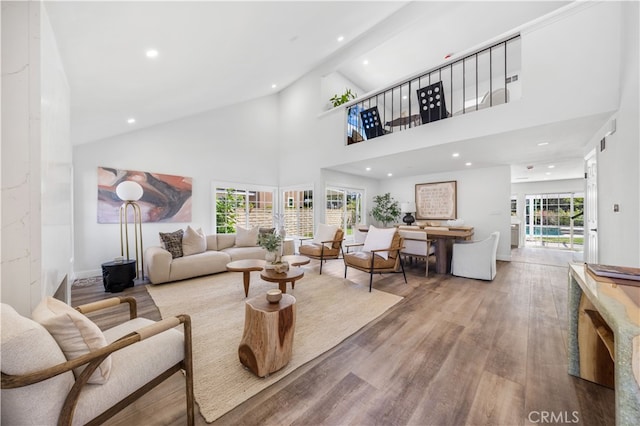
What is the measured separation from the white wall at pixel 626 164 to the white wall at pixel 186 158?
6342mm

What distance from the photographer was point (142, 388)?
1164 mm

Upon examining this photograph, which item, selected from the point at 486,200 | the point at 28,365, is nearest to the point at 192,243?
the point at 28,365

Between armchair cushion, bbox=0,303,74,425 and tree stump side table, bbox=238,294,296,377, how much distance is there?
953mm

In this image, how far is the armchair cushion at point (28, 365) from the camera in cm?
81

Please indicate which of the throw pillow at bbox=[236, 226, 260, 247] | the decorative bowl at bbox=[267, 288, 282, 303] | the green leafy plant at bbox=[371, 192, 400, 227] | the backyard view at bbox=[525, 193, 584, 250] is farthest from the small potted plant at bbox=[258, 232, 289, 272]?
the backyard view at bbox=[525, 193, 584, 250]

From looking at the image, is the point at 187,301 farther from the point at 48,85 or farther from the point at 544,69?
the point at 544,69

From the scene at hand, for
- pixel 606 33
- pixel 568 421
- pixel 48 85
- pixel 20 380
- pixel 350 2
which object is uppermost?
pixel 350 2

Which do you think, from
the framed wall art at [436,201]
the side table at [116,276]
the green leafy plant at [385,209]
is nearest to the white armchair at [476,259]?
the framed wall art at [436,201]

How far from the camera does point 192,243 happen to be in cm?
437

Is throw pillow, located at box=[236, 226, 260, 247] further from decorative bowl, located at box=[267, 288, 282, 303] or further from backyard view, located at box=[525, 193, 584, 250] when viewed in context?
backyard view, located at box=[525, 193, 584, 250]

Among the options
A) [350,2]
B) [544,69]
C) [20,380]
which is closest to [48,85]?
[20,380]

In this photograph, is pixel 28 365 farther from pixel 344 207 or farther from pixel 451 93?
pixel 344 207

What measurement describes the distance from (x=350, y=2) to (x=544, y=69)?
275cm

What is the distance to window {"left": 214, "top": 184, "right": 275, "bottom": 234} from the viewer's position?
5.79m
